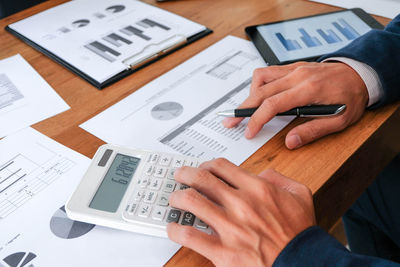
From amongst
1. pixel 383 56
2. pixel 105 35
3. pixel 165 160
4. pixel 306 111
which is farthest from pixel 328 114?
pixel 105 35

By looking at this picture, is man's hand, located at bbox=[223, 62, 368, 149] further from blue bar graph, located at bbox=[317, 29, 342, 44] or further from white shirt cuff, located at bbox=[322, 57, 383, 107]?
blue bar graph, located at bbox=[317, 29, 342, 44]

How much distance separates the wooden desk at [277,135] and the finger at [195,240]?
0.8 inches

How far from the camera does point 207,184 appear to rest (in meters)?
0.43

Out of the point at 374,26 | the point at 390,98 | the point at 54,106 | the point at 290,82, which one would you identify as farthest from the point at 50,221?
the point at 374,26

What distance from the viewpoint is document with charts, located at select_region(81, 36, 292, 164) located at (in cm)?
54

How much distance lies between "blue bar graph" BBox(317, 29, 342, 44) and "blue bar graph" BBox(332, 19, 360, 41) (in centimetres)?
2

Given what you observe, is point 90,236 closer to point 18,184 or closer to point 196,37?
point 18,184

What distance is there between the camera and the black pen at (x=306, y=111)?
53 cm

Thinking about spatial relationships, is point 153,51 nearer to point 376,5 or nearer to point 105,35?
point 105,35

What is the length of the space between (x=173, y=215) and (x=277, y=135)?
216 millimetres

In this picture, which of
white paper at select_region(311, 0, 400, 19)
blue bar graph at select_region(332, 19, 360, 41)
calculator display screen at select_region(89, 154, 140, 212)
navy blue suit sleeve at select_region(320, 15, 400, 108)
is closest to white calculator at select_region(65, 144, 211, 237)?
calculator display screen at select_region(89, 154, 140, 212)

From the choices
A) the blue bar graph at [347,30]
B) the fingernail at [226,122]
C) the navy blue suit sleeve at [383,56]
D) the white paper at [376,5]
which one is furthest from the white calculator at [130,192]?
the white paper at [376,5]

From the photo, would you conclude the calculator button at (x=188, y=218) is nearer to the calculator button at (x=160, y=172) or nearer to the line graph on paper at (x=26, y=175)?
the calculator button at (x=160, y=172)

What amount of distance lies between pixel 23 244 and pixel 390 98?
1.85ft
